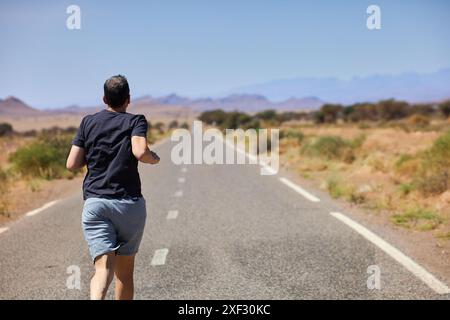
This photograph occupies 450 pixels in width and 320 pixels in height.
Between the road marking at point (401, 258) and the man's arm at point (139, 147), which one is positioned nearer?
the man's arm at point (139, 147)

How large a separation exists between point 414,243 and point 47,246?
196 inches

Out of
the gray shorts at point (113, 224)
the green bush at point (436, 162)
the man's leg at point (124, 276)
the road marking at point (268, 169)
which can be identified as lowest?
the road marking at point (268, 169)

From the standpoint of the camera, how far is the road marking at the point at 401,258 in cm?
599

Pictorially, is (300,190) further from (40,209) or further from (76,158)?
(76,158)

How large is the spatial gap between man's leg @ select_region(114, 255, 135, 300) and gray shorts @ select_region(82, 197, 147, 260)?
0.27ft

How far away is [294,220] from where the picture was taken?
9.91 meters

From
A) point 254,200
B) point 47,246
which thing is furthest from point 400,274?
point 254,200

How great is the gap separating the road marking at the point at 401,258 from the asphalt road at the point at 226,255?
0.10 meters

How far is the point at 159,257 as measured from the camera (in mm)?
7477

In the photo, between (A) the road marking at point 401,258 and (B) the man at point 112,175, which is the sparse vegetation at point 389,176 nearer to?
(A) the road marking at point 401,258

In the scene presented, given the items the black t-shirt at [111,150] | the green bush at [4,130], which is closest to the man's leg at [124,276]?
the black t-shirt at [111,150]

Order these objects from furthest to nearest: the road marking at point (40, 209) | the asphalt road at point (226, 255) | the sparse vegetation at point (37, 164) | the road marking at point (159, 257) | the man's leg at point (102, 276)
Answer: the sparse vegetation at point (37, 164), the road marking at point (40, 209), the road marking at point (159, 257), the asphalt road at point (226, 255), the man's leg at point (102, 276)

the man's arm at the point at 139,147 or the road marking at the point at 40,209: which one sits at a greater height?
the man's arm at the point at 139,147
